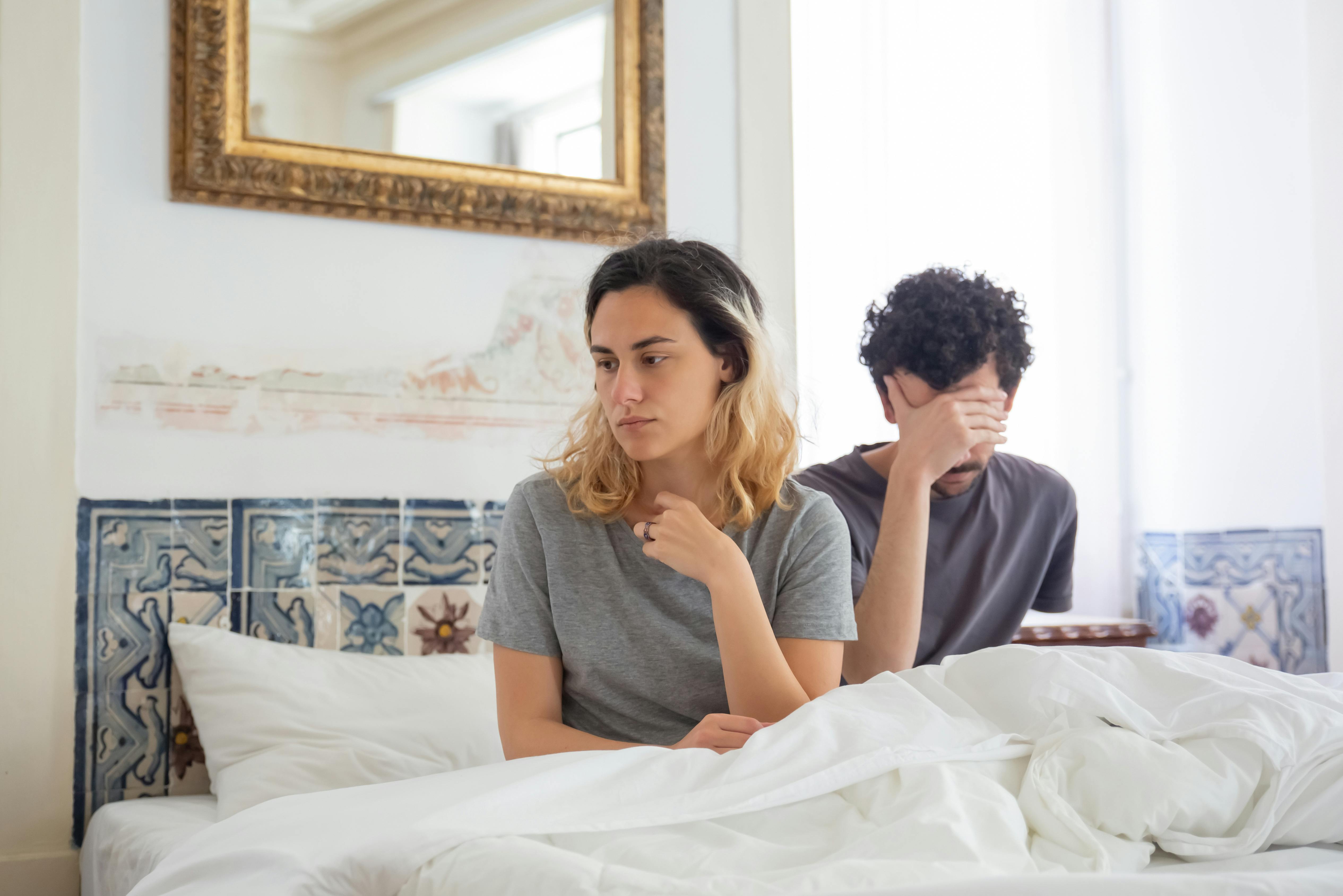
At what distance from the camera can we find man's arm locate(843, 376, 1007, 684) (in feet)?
5.29

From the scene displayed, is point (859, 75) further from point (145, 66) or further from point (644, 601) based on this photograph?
point (644, 601)

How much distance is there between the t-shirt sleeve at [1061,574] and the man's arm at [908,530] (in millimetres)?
276

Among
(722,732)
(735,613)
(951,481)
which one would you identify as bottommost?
(722,732)

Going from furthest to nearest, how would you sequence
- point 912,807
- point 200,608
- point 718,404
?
point 200,608 → point 718,404 → point 912,807

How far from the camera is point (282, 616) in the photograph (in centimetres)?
195

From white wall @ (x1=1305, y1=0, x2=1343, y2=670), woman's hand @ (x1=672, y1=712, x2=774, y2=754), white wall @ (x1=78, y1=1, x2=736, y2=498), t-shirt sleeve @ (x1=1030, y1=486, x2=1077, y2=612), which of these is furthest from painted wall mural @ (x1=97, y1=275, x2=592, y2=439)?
white wall @ (x1=1305, y1=0, x2=1343, y2=670)

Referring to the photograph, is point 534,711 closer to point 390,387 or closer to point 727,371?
point 727,371

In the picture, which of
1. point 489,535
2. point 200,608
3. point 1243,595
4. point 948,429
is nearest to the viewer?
point 948,429

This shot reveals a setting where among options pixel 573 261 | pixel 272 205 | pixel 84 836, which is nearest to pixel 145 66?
pixel 272 205

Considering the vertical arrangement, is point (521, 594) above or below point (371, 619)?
above

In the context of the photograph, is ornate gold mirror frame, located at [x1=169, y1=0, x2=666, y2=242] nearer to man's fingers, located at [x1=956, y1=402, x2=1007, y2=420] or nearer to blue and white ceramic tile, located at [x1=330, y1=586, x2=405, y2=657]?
blue and white ceramic tile, located at [x1=330, y1=586, x2=405, y2=657]

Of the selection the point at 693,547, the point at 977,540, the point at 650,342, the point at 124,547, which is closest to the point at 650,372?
the point at 650,342

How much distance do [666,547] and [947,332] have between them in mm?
658

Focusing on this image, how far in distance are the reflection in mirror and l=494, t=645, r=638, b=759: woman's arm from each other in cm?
112
